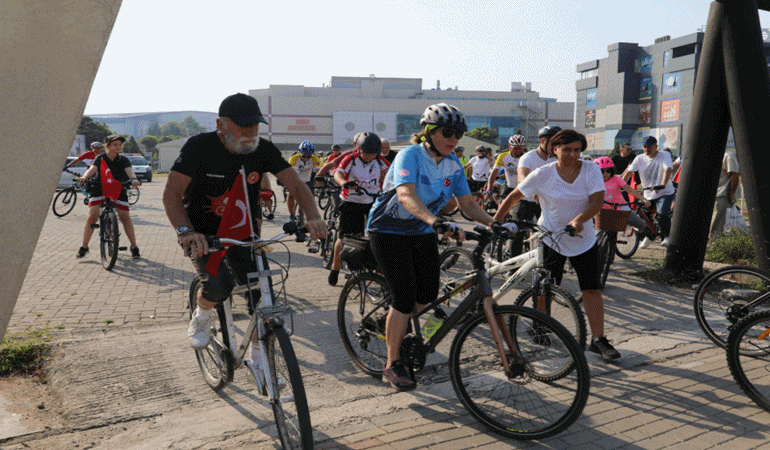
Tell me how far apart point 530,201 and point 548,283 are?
3784 millimetres

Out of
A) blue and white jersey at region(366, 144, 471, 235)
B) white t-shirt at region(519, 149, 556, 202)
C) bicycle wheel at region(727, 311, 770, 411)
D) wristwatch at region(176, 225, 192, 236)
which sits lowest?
bicycle wheel at region(727, 311, 770, 411)

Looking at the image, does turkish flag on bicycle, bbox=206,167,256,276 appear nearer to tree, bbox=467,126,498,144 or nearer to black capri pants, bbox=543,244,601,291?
black capri pants, bbox=543,244,601,291

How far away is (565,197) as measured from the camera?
193 inches

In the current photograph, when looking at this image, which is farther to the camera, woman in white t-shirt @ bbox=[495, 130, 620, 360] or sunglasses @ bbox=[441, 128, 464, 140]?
woman in white t-shirt @ bbox=[495, 130, 620, 360]

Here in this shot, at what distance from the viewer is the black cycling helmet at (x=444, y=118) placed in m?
3.81

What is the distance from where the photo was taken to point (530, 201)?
26.3 ft

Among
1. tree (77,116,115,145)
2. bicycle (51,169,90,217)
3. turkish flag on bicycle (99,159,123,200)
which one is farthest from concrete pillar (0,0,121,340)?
tree (77,116,115,145)

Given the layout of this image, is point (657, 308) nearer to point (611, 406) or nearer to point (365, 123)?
point (611, 406)

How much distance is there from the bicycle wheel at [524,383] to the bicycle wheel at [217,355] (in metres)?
1.36

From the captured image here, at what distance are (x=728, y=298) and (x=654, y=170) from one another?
6.49m

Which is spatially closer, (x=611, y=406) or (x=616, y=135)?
(x=611, y=406)

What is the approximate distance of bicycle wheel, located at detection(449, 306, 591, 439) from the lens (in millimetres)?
3314

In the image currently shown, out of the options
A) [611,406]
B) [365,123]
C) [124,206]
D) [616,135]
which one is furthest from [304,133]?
[611,406]

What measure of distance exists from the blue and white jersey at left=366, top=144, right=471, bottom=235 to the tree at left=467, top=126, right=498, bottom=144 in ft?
255
